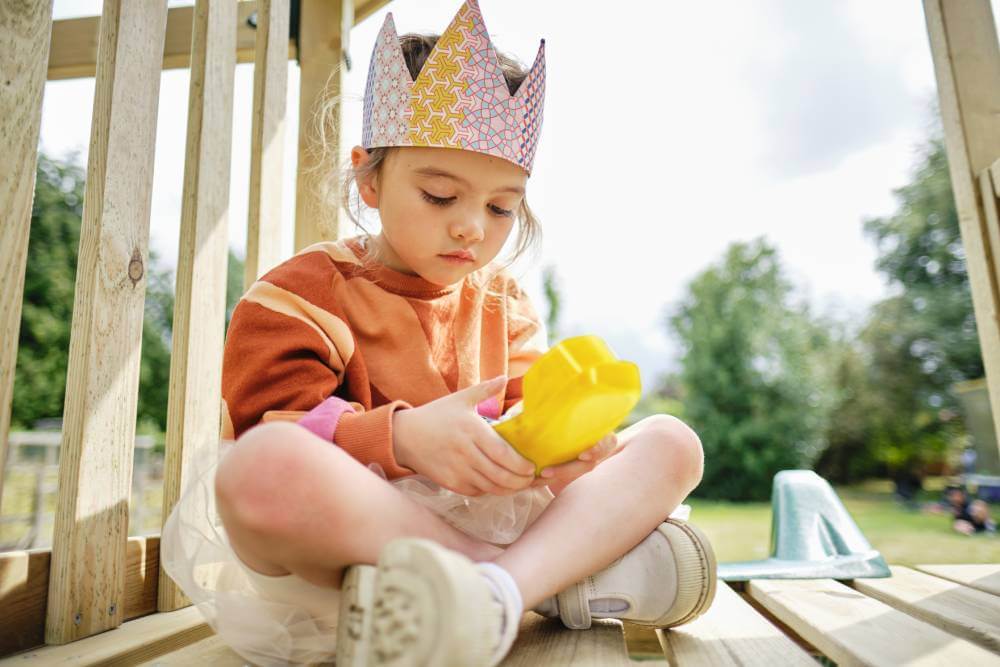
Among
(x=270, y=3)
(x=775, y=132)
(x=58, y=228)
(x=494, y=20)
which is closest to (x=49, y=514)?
(x=58, y=228)

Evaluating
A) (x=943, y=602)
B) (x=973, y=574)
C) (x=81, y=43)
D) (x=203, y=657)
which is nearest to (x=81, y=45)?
(x=81, y=43)

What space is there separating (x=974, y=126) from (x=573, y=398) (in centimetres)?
118

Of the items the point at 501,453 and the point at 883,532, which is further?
the point at 883,532

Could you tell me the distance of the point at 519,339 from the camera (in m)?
1.31

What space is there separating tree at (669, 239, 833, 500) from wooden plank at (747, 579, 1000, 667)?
8.77m

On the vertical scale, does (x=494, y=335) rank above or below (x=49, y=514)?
above

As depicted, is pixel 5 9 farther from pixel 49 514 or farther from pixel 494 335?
pixel 49 514

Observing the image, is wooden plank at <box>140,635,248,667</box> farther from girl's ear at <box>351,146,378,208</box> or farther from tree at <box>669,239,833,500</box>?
tree at <box>669,239,833,500</box>

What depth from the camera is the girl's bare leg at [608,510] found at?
0.76 m

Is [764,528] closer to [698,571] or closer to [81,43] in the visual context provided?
[698,571]

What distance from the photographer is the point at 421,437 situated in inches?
30.8

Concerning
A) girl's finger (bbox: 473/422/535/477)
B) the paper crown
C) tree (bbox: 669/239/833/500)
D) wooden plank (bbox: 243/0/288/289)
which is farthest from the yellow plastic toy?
tree (bbox: 669/239/833/500)

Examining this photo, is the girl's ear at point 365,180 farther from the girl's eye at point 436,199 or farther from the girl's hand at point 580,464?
the girl's hand at point 580,464

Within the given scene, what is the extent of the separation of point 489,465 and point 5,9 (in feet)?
2.62
